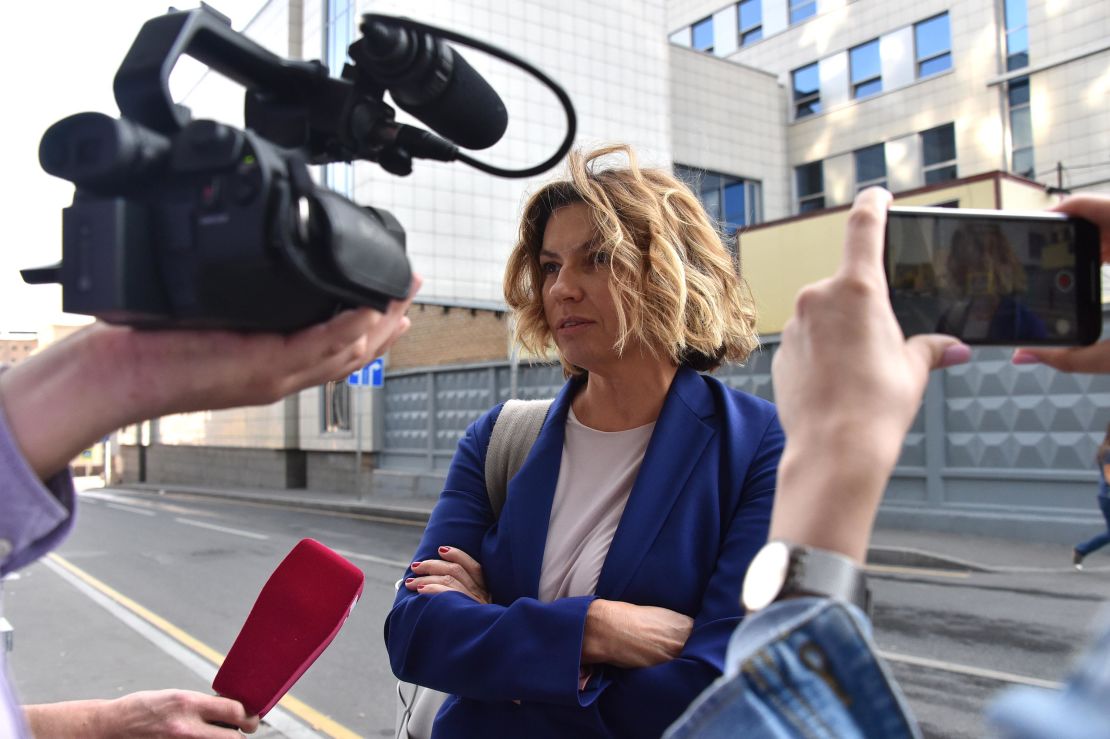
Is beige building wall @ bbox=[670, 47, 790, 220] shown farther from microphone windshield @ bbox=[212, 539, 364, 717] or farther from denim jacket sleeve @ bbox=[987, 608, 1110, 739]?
denim jacket sleeve @ bbox=[987, 608, 1110, 739]

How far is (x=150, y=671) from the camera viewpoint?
5.17m

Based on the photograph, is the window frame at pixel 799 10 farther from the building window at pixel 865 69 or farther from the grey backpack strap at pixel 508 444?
the grey backpack strap at pixel 508 444

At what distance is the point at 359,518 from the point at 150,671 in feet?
29.7

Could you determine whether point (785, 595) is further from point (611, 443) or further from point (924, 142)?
point (924, 142)

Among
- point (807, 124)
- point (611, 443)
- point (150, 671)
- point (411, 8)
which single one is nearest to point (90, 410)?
point (611, 443)

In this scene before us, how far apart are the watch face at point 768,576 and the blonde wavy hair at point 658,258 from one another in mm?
1147

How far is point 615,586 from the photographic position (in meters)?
1.62

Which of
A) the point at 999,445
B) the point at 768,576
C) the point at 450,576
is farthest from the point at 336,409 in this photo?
the point at 768,576

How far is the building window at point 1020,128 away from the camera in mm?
18359

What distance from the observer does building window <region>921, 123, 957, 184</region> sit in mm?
19922

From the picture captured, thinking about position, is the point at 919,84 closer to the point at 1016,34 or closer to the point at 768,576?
the point at 1016,34

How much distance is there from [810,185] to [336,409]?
547 inches

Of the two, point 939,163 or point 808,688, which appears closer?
point 808,688

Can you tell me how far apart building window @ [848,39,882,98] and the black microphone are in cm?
A: 2315
